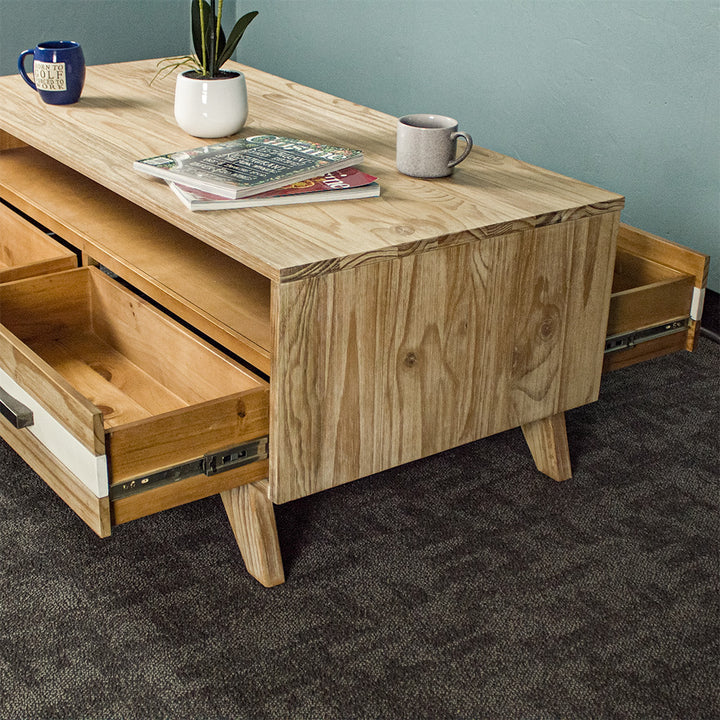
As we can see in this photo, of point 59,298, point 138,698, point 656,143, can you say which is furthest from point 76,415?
point 656,143

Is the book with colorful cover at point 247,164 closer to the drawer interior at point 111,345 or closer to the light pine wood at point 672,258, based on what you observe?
the drawer interior at point 111,345

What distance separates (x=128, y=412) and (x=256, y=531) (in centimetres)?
27

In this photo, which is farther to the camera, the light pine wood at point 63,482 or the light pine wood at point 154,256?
the light pine wood at point 154,256

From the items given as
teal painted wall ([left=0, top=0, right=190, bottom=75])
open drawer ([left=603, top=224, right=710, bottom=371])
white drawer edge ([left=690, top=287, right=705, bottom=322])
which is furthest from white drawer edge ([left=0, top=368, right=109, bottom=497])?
teal painted wall ([left=0, top=0, right=190, bottom=75])

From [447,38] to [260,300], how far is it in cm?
135

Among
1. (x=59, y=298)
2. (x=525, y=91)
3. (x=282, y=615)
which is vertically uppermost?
(x=525, y=91)

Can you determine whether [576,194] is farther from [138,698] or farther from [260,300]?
[138,698]

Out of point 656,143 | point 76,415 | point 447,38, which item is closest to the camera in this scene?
point 76,415

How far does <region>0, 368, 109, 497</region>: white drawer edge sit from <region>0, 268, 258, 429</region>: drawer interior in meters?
0.17

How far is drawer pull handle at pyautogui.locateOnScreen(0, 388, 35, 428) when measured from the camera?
1.13 meters

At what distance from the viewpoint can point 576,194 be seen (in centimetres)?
127

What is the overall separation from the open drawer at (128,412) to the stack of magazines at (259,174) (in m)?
0.19

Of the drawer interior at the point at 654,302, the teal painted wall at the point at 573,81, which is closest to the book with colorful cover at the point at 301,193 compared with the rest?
the drawer interior at the point at 654,302

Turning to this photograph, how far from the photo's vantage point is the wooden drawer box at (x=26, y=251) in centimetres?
140
